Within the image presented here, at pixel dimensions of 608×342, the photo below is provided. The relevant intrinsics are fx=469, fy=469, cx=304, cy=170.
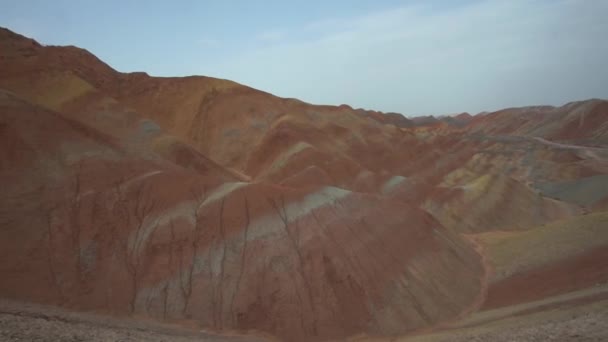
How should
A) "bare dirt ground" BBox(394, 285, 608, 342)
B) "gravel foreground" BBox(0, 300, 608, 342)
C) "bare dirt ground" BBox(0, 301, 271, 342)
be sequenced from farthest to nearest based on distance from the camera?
"bare dirt ground" BBox(394, 285, 608, 342), "gravel foreground" BBox(0, 300, 608, 342), "bare dirt ground" BBox(0, 301, 271, 342)

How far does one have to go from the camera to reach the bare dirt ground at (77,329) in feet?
42.7

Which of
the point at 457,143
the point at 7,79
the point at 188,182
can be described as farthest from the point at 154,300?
the point at 457,143

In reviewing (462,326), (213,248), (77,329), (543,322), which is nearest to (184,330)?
(213,248)

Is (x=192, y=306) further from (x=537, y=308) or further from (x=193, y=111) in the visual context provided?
(x=193, y=111)

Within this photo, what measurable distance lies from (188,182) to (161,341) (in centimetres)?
1152

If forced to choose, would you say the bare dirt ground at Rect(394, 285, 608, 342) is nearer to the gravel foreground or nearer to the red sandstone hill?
the gravel foreground

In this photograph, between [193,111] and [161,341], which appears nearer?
[161,341]

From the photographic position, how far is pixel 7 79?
1686 inches

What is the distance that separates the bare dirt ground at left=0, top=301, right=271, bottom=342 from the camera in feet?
42.7

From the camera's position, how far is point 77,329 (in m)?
14.7

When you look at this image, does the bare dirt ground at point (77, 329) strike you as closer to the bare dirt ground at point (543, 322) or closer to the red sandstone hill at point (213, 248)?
the red sandstone hill at point (213, 248)

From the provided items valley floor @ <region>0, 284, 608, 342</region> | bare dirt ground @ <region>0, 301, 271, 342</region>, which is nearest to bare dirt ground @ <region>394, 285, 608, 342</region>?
valley floor @ <region>0, 284, 608, 342</region>

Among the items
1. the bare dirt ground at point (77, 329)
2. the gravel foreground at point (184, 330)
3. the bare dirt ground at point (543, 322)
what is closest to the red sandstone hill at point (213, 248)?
the bare dirt ground at point (77, 329)

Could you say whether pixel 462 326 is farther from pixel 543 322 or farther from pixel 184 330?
pixel 184 330
